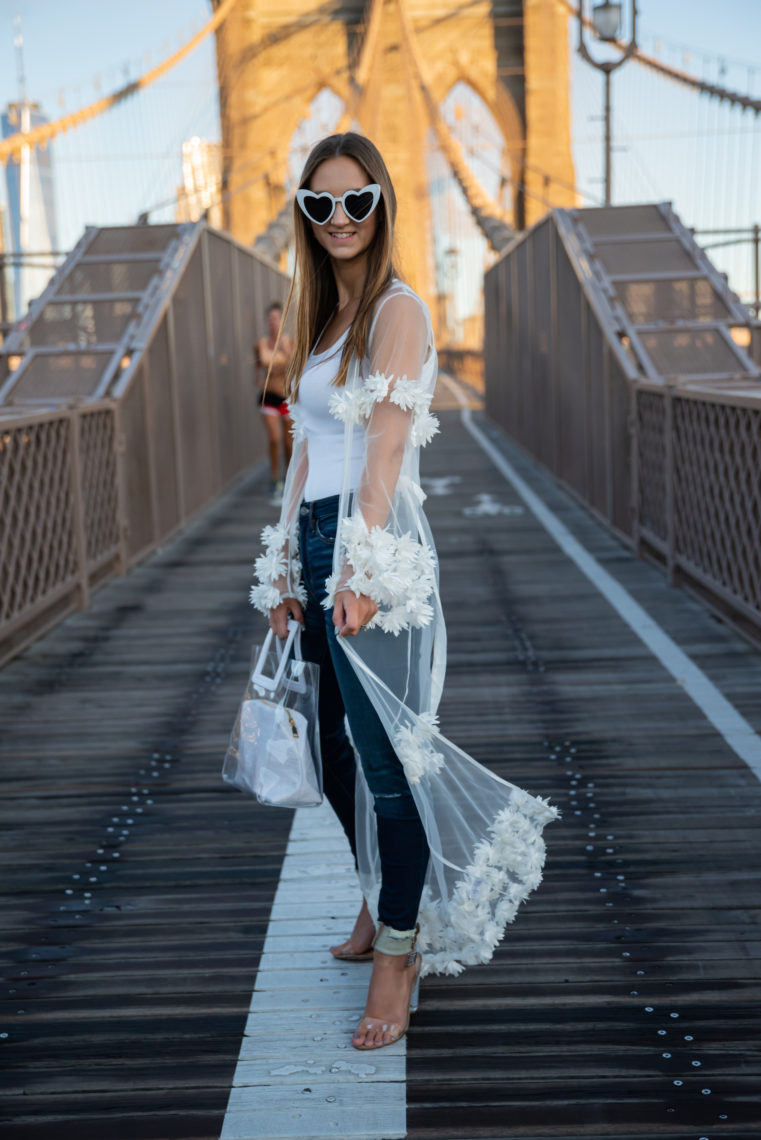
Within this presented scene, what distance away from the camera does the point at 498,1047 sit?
223 centimetres

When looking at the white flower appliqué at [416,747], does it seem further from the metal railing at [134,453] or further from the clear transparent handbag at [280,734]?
the metal railing at [134,453]

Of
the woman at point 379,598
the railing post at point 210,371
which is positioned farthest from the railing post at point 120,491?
the woman at point 379,598

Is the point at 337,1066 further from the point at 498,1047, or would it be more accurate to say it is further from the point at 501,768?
the point at 501,768

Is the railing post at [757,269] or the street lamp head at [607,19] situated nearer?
the street lamp head at [607,19]

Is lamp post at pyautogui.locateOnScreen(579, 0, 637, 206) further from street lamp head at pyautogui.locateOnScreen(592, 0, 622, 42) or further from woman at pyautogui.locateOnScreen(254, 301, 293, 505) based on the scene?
woman at pyautogui.locateOnScreen(254, 301, 293, 505)

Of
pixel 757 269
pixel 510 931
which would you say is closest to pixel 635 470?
pixel 510 931

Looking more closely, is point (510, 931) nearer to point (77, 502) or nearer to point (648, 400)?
point (77, 502)

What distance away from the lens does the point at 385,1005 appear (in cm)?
225

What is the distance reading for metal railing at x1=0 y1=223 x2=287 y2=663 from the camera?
561 cm

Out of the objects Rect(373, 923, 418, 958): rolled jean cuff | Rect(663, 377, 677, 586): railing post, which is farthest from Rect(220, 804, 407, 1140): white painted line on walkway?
Rect(663, 377, 677, 586): railing post

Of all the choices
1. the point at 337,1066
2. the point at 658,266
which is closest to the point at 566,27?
the point at 658,266

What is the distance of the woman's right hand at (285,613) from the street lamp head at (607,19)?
14.2m

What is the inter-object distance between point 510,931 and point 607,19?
14.3 metres

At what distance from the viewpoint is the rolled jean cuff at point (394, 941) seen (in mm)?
2250
